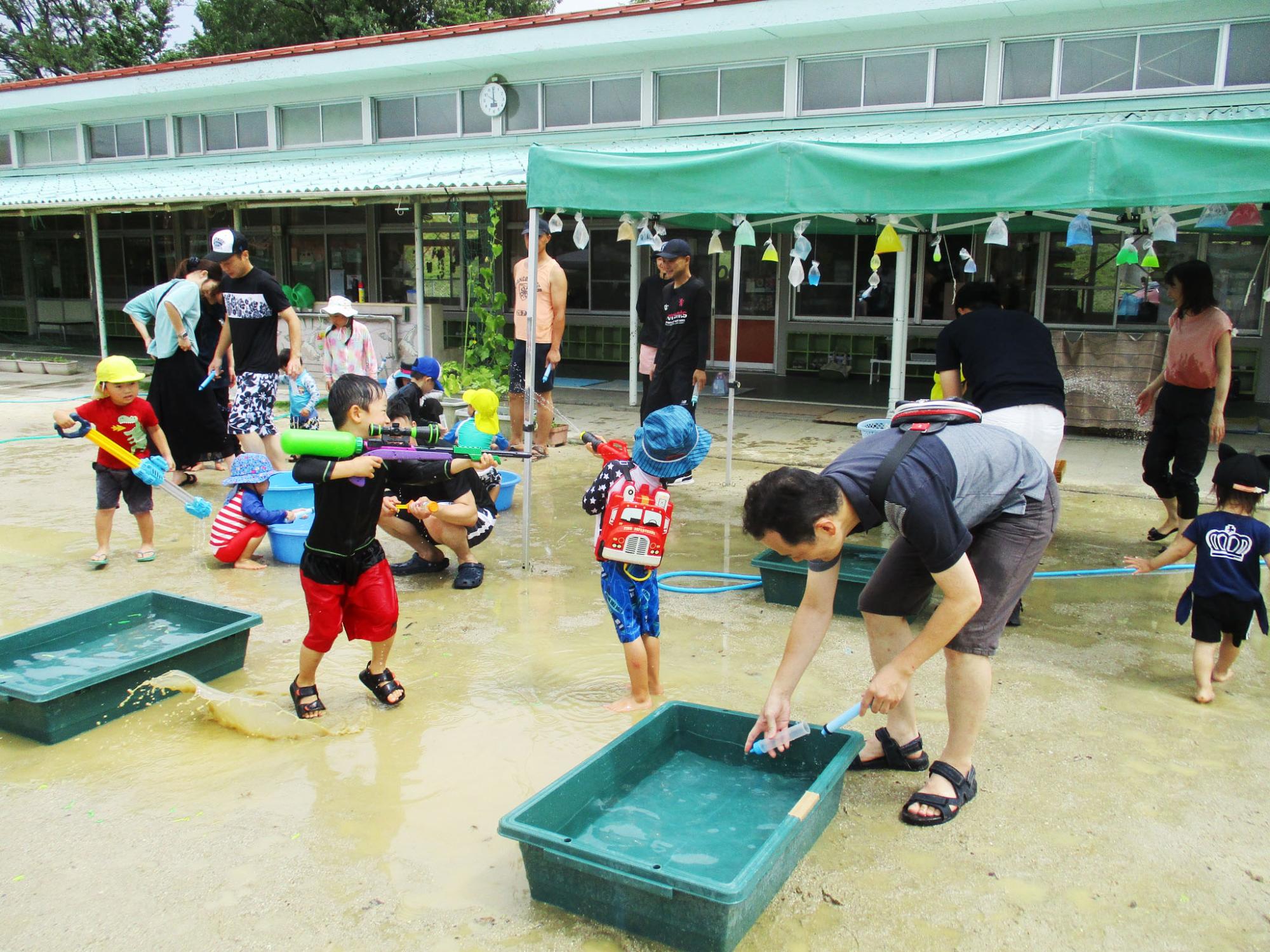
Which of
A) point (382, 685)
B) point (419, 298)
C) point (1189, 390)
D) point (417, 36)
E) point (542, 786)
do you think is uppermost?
point (417, 36)

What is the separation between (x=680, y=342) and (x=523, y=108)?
754 centimetres

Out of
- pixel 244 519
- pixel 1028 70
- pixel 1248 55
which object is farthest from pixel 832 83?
pixel 244 519

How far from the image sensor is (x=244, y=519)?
5.64 meters

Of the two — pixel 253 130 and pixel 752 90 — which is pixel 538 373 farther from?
pixel 253 130

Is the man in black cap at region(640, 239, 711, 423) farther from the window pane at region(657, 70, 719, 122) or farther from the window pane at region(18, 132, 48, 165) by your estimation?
the window pane at region(18, 132, 48, 165)

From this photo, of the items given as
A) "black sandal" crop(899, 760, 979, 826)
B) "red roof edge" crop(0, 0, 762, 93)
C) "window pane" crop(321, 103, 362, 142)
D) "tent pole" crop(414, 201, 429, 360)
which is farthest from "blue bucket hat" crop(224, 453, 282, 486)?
"window pane" crop(321, 103, 362, 142)

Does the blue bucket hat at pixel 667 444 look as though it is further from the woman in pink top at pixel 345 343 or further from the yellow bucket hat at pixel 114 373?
the woman in pink top at pixel 345 343

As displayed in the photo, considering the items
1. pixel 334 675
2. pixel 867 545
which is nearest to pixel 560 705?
pixel 334 675

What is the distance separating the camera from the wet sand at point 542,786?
2605mm

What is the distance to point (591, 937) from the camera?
254cm

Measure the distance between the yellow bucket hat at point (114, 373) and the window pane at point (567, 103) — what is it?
8.64m

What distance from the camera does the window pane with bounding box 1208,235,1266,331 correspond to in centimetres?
1123

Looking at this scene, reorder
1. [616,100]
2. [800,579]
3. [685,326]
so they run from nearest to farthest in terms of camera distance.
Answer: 1. [800,579]
2. [685,326]
3. [616,100]

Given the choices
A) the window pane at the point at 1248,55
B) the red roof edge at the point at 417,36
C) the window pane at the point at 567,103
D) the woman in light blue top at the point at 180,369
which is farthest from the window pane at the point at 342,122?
the window pane at the point at 1248,55
